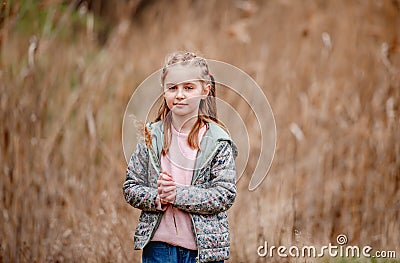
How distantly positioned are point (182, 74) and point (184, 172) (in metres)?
0.24

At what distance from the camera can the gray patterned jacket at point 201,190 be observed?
1.60 meters

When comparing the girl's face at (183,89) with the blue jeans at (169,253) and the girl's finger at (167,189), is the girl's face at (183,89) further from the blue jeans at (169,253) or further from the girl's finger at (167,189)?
the blue jeans at (169,253)

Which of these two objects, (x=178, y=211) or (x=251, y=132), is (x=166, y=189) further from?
(x=251, y=132)

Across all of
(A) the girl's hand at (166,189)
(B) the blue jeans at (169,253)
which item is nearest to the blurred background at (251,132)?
(B) the blue jeans at (169,253)

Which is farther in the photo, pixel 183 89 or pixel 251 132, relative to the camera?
pixel 251 132

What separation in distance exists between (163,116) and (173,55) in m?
0.16

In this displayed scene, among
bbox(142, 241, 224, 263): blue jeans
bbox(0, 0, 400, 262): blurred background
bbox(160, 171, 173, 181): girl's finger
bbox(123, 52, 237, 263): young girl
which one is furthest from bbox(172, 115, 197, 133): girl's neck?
bbox(0, 0, 400, 262): blurred background

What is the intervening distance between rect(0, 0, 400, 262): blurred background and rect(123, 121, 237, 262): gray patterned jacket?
2.42 ft

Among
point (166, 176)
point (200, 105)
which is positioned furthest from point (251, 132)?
point (166, 176)

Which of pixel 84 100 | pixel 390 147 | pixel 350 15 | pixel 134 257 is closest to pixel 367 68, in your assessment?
pixel 350 15

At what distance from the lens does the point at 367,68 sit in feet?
13.2

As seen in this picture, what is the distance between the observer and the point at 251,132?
389 cm

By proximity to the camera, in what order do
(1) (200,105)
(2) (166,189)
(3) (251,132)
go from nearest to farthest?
(2) (166,189), (1) (200,105), (3) (251,132)

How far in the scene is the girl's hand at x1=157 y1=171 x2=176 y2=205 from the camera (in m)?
1.57
